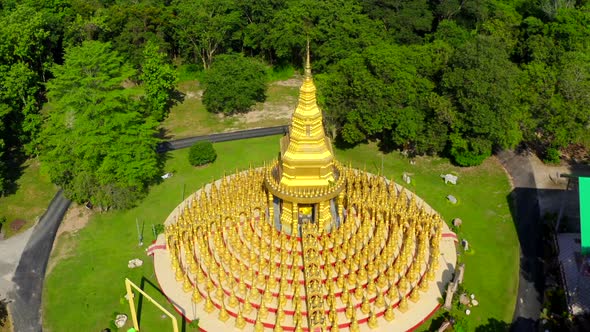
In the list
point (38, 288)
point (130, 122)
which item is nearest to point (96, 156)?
point (130, 122)

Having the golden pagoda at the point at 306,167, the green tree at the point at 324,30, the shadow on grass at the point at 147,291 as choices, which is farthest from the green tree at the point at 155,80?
the golden pagoda at the point at 306,167

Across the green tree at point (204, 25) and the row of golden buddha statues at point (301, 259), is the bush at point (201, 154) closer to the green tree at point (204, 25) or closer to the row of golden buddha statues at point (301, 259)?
the row of golden buddha statues at point (301, 259)

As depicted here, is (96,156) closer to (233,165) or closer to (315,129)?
(233,165)

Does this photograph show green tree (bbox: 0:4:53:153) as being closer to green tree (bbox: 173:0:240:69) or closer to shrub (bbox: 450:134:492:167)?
green tree (bbox: 173:0:240:69)

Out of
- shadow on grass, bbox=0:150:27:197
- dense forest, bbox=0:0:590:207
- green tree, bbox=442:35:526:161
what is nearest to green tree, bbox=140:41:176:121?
dense forest, bbox=0:0:590:207

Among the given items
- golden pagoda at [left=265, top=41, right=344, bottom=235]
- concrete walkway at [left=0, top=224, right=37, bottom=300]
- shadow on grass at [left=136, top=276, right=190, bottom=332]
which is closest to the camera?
shadow on grass at [left=136, top=276, right=190, bottom=332]

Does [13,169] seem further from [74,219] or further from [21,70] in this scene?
[74,219]

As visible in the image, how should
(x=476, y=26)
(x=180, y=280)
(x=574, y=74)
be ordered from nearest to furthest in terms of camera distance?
(x=180, y=280) < (x=574, y=74) < (x=476, y=26)
